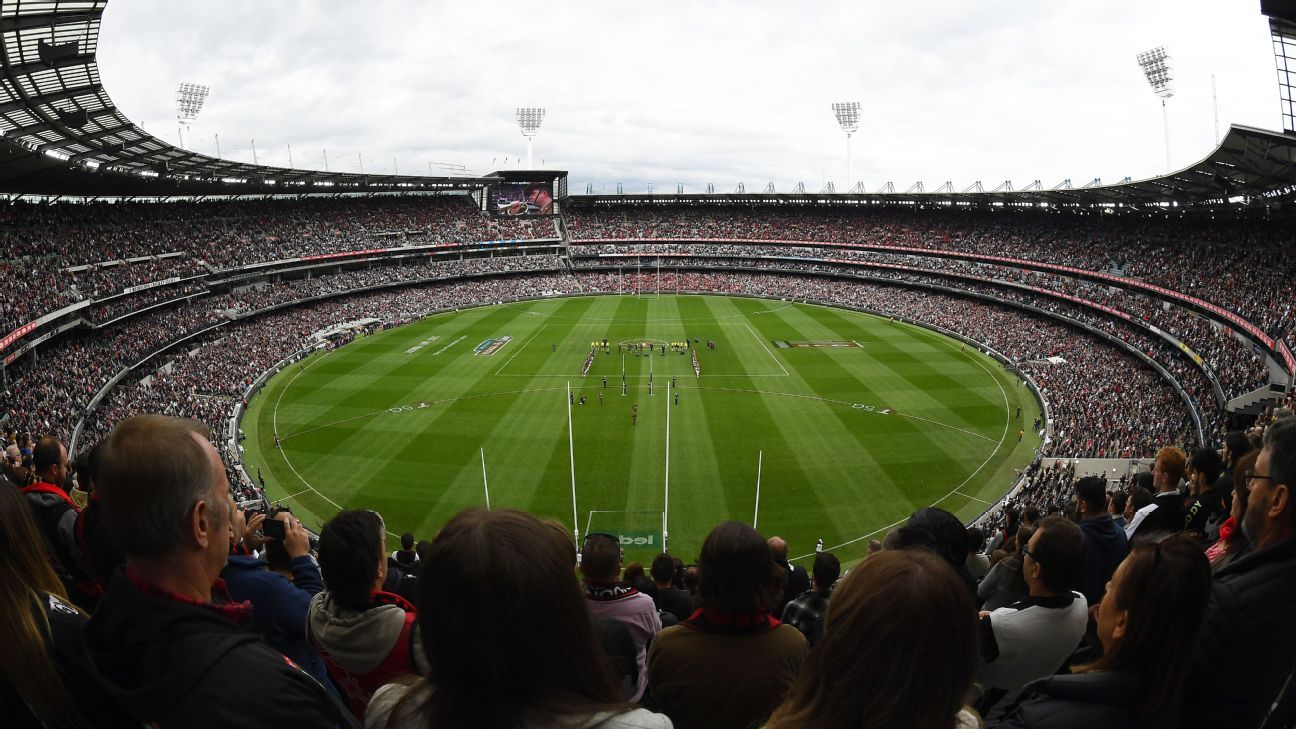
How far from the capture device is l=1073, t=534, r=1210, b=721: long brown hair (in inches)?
123

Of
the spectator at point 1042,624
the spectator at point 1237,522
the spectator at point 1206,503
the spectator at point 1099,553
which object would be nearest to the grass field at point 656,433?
the spectator at point 1206,503

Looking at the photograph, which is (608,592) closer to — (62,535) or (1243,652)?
(1243,652)

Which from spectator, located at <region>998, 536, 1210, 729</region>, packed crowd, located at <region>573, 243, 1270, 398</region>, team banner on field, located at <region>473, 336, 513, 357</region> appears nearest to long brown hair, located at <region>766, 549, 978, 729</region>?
spectator, located at <region>998, 536, 1210, 729</region>

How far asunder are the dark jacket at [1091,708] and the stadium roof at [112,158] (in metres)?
32.2

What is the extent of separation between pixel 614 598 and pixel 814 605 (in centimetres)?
201

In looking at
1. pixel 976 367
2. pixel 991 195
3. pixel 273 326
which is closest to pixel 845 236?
pixel 991 195

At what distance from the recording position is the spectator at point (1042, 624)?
4801mm

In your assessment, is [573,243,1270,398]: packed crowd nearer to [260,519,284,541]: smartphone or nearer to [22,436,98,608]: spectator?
[260,519,284,541]: smartphone

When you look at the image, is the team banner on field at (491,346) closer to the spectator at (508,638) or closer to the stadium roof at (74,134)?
the stadium roof at (74,134)

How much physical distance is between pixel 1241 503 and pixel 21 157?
52971mm

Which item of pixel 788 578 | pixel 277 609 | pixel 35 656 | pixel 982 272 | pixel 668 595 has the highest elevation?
pixel 982 272

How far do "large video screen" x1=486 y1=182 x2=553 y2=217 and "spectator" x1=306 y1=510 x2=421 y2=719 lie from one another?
109m

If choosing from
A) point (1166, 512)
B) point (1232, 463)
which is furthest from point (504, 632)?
point (1232, 463)

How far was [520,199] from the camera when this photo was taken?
4336 inches
